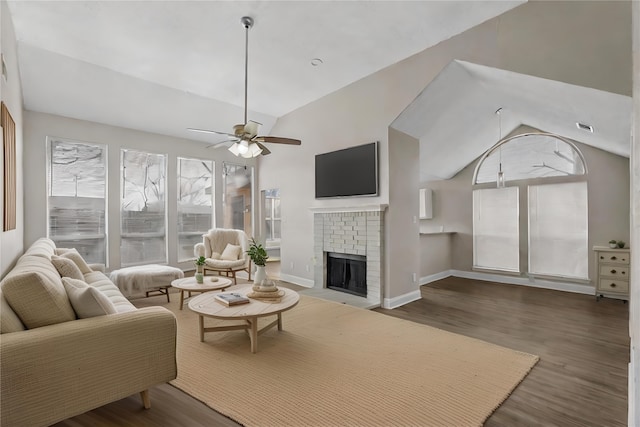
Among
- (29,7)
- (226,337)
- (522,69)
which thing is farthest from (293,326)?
(29,7)

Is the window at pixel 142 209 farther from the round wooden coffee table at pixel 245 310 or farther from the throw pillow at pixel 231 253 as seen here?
the round wooden coffee table at pixel 245 310

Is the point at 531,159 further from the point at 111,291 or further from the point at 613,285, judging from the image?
the point at 111,291

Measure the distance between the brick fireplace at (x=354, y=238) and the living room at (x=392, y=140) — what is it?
9 centimetres

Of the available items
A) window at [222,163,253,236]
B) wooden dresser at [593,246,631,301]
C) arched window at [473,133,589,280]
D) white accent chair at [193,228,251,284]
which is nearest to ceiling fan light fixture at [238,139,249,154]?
white accent chair at [193,228,251,284]

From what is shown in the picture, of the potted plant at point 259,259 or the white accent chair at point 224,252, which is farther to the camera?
the white accent chair at point 224,252

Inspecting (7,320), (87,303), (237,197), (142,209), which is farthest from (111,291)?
(237,197)

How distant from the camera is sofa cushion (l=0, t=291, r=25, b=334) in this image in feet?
5.18

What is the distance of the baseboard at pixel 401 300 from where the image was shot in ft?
14.1

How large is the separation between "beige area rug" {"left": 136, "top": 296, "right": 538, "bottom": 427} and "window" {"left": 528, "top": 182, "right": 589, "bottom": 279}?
11.3ft

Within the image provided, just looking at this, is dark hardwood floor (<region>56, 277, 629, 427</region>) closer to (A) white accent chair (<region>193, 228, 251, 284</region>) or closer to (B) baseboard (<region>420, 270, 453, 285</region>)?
(B) baseboard (<region>420, 270, 453, 285</region>)

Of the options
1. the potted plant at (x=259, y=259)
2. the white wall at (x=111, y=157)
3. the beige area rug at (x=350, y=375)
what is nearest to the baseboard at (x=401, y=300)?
the beige area rug at (x=350, y=375)

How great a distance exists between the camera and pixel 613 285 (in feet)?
14.6

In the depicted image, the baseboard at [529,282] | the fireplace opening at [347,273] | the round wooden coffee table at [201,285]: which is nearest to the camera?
the round wooden coffee table at [201,285]

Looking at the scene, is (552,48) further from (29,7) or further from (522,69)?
(29,7)
